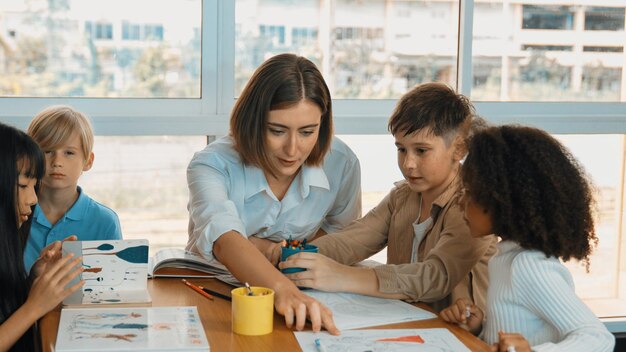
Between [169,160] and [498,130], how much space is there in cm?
146

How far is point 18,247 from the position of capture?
1945 mm

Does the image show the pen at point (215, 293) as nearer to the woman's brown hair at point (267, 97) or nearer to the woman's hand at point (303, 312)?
the woman's hand at point (303, 312)

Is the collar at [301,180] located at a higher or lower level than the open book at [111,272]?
higher

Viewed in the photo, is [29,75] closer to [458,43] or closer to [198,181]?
[198,181]

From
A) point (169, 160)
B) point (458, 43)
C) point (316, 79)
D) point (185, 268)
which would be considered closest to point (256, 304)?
point (185, 268)

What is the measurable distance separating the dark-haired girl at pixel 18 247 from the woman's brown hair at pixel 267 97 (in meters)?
0.50

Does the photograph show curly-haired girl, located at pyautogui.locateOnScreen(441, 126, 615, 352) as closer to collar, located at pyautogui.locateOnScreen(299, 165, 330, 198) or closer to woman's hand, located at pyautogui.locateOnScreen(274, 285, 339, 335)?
woman's hand, located at pyautogui.locateOnScreen(274, 285, 339, 335)

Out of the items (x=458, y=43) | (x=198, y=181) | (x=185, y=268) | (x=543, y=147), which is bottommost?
(x=185, y=268)

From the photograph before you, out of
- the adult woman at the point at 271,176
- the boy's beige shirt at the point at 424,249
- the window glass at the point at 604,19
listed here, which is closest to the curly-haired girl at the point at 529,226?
the boy's beige shirt at the point at 424,249

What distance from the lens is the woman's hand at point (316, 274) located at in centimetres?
178

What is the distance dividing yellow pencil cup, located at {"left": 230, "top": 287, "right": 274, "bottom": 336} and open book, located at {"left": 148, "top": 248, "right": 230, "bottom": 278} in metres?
0.45

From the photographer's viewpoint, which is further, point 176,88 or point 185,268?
point 176,88

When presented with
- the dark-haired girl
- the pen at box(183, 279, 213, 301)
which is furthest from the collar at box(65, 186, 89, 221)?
the pen at box(183, 279, 213, 301)

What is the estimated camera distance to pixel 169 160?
2859 millimetres
